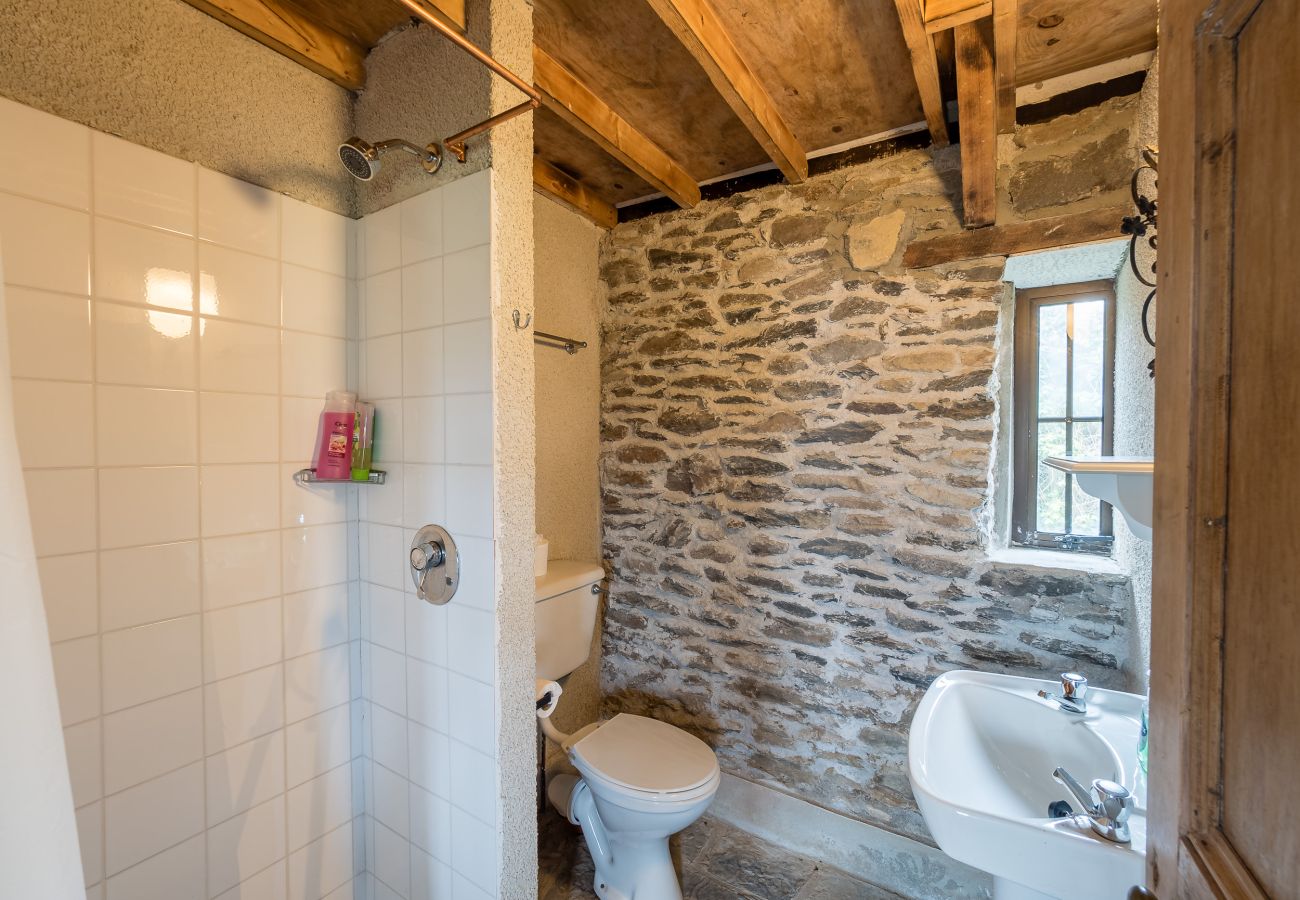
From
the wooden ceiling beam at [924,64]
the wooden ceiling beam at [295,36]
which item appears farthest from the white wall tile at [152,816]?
the wooden ceiling beam at [924,64]

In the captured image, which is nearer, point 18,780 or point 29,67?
point 18,780

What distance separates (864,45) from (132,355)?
1.83 m

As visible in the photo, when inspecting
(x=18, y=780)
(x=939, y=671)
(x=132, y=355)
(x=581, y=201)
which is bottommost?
(x=939, y=671)

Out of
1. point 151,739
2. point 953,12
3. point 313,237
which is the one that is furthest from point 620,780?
point 953,12

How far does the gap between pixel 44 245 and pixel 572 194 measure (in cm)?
156

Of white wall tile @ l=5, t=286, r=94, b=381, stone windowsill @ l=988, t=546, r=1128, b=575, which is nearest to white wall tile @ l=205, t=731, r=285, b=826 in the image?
white wall tile @ l=5, t=286, r=94, b=381

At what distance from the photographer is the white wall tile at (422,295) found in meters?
1.15

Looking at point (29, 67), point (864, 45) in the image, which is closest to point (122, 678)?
point (29, 67)

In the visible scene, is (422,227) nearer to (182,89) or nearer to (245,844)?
(182,89)

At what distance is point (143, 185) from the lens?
1.01m

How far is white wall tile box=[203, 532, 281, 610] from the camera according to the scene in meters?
1.10

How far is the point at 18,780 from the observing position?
15.9 inches

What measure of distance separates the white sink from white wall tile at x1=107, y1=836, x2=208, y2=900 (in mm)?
1446

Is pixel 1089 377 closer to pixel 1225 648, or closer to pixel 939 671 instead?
pixel 939 671
